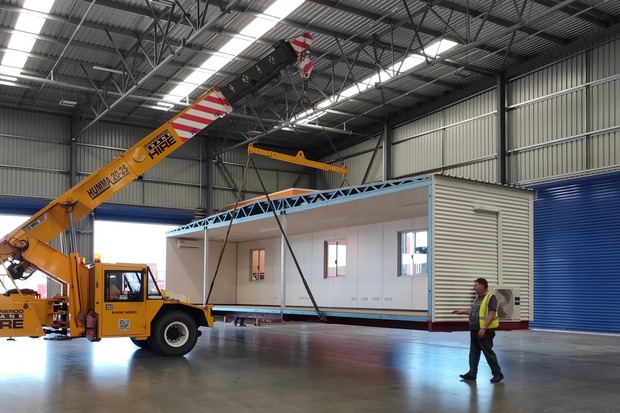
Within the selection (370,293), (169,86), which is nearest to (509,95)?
(370,293)

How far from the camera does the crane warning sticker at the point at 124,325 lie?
44.2ft

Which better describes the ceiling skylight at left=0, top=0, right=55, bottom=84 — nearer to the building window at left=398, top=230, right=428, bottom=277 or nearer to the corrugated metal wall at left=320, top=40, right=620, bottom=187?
the building window at left=398, top=230, right=428, bottom=277

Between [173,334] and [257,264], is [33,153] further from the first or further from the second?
[173,334]

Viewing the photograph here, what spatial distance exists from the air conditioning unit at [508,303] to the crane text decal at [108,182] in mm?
8540

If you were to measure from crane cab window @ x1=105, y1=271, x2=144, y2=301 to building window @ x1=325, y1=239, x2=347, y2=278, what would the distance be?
25.3 feet

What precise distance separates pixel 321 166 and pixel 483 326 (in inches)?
605

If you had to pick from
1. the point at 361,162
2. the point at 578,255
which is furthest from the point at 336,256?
the point at 361,162

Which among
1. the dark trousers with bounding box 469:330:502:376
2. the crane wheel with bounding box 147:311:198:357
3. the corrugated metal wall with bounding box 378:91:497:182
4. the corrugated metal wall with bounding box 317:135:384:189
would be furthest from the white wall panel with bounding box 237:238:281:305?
the dark trousers with bounding box 469:330:502:376

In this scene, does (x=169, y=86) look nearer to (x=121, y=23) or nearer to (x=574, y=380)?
(x=121, y=23)

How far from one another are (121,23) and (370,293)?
11.4 metres

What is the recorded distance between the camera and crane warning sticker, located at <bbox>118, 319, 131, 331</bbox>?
1348 cm

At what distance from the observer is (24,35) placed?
19344mm

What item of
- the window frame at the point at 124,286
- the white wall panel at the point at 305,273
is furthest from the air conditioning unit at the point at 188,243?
the window frame at the point at 124,286

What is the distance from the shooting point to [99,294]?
1332 cm
